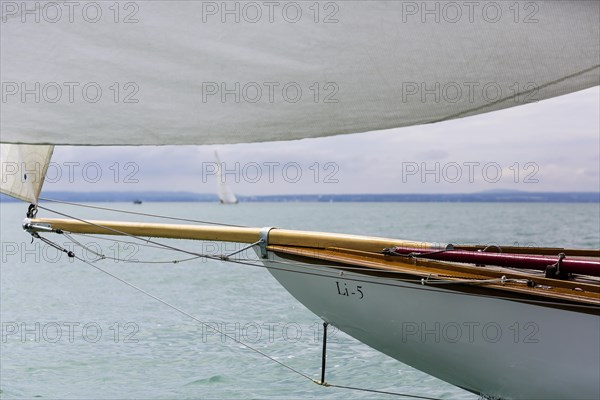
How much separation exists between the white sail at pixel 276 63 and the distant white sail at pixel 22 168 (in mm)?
1298

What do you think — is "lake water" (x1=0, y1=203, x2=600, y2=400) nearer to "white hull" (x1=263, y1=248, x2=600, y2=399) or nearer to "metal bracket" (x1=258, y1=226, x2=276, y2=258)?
"metal bracket" (x1=258, y1=226, x2=276, y2=258)

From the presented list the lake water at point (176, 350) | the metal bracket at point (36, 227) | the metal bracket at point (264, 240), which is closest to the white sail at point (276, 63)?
the metal bracket at point (264, 240)

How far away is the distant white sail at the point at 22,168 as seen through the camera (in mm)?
5898

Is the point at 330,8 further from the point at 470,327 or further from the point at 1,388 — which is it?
the point at 1,388

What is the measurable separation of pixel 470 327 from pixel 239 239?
1853mm

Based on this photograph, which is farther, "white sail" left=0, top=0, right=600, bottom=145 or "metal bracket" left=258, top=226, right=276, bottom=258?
"metal bracket" left=258, top=226, right=276, bottom=258

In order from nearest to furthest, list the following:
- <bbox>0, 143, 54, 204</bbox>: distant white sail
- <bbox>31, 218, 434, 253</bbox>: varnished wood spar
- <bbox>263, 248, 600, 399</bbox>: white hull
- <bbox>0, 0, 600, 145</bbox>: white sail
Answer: <bbox>0, 0, 600, 145</bbox>: white sail < <bbox>263, 248, 600, 399</bbox>: white hull < <bbox>31, 218, 434, 253</bbox>: varnished wood spar < <bbox>0, 143, 54, 204</bbox>: distant white sail

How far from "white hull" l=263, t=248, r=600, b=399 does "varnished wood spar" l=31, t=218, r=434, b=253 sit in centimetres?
18

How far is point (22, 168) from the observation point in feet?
19.4

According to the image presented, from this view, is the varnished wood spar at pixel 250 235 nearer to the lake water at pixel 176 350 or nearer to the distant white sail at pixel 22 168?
the distant white sail at pixel 22 168

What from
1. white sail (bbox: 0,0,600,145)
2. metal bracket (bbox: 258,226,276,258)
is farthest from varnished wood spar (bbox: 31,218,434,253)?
white sail (bbox: 0,0,600,145)

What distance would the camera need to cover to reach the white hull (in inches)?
187

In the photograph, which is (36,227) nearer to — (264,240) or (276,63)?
(264,240)

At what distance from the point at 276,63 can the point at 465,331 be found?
2325mm
